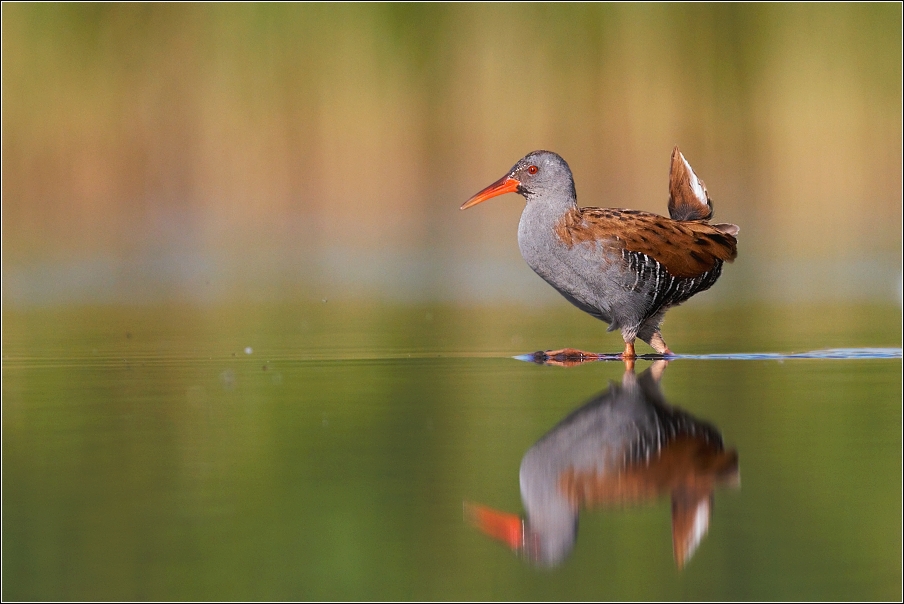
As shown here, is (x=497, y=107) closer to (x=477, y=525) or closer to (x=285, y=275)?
(x=285, y=275)

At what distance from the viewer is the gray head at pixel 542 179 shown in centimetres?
862

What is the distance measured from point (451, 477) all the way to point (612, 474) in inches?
21.1

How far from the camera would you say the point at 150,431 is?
5684 mm

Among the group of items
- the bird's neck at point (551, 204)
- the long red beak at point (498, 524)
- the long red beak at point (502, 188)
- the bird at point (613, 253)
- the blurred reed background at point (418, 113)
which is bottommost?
the long red beak at point (498, 524)

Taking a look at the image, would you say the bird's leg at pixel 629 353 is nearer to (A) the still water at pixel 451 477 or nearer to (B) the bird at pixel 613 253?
(B) the bird at pixel 613 253

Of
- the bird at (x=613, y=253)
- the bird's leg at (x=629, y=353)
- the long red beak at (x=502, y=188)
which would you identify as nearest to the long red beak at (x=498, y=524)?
the bird at (x=613, y=253)

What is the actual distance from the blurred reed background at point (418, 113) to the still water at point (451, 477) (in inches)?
517

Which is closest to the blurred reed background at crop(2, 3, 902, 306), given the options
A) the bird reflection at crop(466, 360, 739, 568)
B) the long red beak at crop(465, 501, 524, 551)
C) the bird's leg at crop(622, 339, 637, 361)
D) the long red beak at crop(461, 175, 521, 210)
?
the long red beak at crop(461, 175, 521, 210)

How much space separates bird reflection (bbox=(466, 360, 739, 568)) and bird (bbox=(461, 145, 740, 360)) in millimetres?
2276

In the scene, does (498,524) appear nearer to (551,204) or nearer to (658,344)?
(551,204)

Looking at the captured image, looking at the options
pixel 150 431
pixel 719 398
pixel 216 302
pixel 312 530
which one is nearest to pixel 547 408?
pixel 719 398

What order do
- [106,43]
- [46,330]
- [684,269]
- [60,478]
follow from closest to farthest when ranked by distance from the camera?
[60,478] → [684,269] → [46,330] → [106,43]

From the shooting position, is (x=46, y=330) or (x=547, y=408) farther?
(x=46, y=330)

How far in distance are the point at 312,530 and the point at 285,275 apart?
39.9 ft
